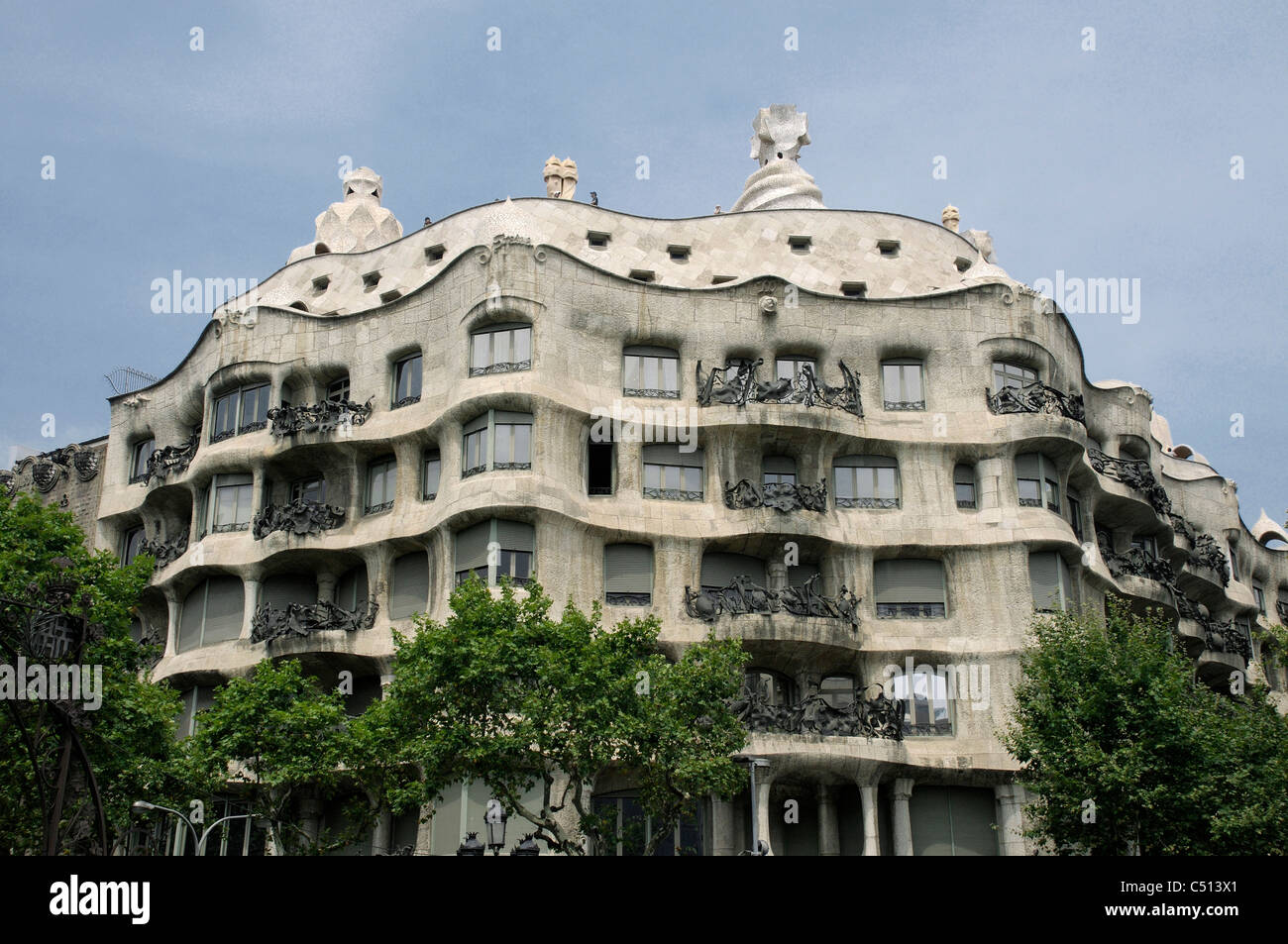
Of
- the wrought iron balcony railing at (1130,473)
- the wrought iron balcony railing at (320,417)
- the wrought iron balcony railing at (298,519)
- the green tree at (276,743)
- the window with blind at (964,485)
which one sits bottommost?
the green tree at (276,743)

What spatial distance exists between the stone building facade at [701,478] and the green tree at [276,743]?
173 inches

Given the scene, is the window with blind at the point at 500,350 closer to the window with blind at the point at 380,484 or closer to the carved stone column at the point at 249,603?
the window with blind at the point at 380,484

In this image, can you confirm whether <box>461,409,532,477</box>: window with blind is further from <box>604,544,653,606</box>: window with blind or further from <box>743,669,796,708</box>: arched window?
<box>743,669,796,708</box>: arched window

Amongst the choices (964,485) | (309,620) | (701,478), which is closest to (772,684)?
(701,478)

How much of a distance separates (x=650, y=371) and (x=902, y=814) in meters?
14.6

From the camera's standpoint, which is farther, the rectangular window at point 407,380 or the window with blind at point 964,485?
the rectangular window at point 407,380

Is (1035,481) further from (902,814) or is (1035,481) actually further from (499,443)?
(499,443)

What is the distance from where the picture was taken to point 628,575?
40562 mm

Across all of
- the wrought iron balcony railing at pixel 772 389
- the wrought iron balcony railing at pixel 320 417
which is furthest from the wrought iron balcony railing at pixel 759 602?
the wrought iron balcony railing at pixel 320 417

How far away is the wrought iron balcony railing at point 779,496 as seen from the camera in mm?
40781

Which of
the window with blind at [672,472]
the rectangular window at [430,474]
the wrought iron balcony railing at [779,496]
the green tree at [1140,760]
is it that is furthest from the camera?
the rectangular window at [430,474]

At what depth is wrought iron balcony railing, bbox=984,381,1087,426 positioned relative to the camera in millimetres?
43062
